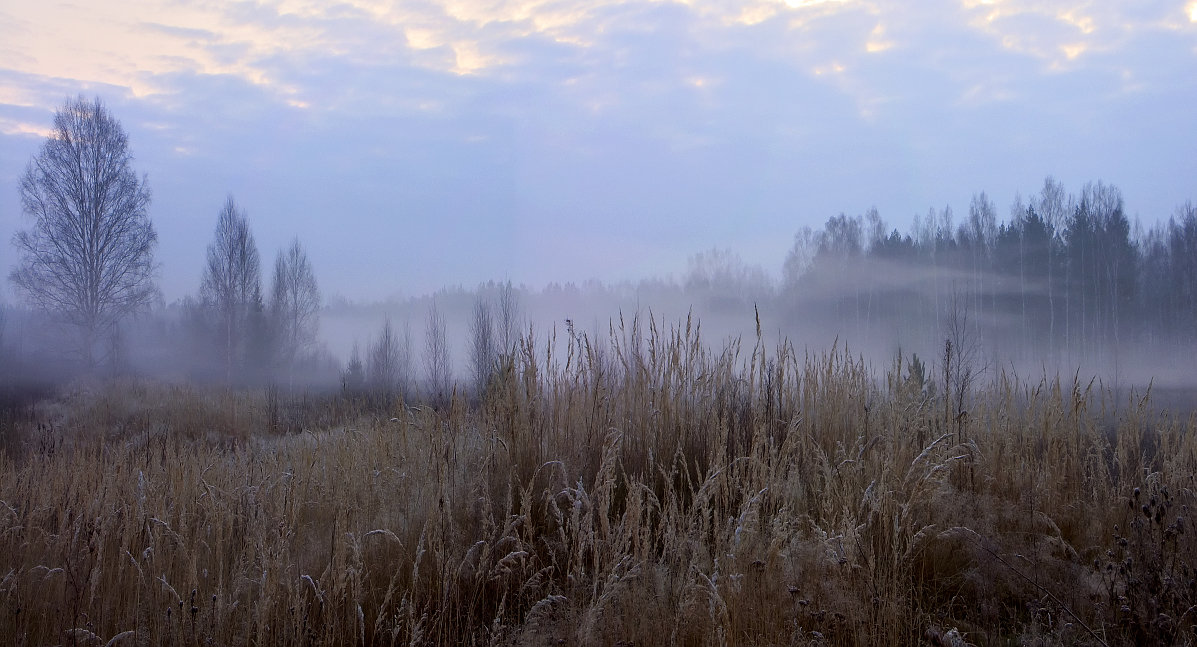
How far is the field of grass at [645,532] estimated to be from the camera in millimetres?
2533

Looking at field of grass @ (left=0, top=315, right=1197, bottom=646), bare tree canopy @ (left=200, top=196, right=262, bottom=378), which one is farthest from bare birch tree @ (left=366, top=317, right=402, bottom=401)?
field of grass @ (left=0, top=315, right=1197, bottom=646)

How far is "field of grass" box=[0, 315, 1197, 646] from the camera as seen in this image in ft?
8.31

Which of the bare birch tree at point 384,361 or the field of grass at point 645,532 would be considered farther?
the bare birch tree at point 384,361

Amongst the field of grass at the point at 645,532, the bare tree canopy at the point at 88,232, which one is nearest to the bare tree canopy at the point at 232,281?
the bare tree canopy at the point at 88,232

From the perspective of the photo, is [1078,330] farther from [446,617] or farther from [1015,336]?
[446,617]

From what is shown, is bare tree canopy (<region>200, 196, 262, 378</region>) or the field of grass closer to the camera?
the field of grass

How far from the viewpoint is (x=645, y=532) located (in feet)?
8.62

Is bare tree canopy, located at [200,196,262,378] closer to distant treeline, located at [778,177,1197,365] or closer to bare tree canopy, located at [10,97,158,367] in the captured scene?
bare tree canopy, located at [10,97,158,367]

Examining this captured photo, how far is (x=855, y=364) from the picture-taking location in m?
5.47

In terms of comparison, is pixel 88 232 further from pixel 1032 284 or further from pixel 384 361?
pixel 1032 284

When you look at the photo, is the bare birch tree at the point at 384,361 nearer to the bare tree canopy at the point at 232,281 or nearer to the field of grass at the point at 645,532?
the bare tree canopy at the point at 232,281

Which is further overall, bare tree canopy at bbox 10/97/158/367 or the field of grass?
bare tree canopy at bbox 10/97/158/367

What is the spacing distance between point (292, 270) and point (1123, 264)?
4728 centimetres

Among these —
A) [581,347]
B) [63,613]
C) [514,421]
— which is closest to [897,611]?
[514,421]
